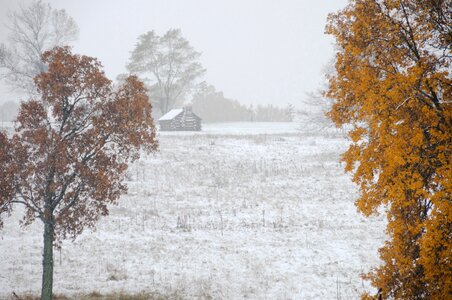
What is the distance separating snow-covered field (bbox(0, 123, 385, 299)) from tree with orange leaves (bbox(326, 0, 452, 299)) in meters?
4.75

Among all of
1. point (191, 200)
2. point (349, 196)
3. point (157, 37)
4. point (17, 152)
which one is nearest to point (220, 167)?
point (191, 200)

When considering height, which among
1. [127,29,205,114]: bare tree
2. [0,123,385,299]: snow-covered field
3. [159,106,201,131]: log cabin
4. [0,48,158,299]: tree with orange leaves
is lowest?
[0,123,385,299]: snow-covered field

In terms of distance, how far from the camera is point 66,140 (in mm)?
9594

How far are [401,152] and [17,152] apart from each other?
9405 mm

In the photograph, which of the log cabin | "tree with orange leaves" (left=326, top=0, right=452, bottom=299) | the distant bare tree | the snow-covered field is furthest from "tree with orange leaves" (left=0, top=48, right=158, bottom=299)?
the log cabin

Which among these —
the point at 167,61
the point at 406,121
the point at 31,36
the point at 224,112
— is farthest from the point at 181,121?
the point at 406,121

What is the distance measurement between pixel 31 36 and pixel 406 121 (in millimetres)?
33536

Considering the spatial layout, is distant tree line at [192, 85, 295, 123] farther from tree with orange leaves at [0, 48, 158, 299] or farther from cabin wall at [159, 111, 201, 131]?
tree with orange leaves at [0, 48, 158, 299]

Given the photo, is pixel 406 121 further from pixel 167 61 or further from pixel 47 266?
pixel 167 61

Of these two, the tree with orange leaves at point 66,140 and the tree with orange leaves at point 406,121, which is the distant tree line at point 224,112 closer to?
the tree with orange leaves at point 66,140

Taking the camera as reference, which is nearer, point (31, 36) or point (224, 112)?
point (31, 36)

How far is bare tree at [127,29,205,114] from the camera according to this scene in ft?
152

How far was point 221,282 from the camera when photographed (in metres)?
12.4

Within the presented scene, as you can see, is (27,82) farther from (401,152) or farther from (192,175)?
(401,152)
